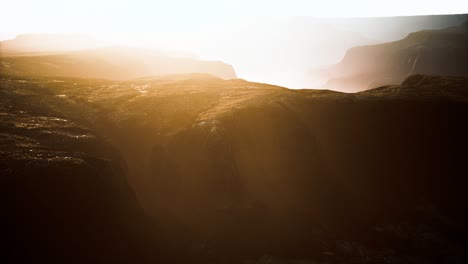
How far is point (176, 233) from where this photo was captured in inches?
1533

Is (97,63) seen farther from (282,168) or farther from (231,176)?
(282,168)

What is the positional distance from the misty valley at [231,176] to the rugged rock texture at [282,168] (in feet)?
0.62

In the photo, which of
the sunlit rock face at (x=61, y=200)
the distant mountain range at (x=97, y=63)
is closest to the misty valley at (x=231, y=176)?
the sunlit rock face at (x=61, y=200)

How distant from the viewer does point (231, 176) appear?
43.1 meters

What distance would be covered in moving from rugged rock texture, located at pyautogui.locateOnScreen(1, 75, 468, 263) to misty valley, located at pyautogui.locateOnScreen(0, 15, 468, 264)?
0.19m

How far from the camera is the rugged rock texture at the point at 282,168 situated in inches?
1503

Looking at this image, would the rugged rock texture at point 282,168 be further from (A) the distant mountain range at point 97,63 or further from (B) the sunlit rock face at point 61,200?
(A) the distant mountain range at point 97,63

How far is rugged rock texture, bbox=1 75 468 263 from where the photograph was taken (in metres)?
38.2

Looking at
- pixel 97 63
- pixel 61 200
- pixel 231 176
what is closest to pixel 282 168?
pixel 231 176

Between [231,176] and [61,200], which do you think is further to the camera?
[231,176]

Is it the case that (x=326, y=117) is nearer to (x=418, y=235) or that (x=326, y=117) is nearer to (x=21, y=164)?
(x=418, y=235)

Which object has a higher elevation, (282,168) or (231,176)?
(282,168)

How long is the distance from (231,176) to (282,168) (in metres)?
8.51

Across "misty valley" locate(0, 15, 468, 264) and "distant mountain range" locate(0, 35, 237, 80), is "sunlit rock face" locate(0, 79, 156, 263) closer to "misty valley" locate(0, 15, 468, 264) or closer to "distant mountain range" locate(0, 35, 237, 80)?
"misty valley" locate(0, 15, 468, 264)
